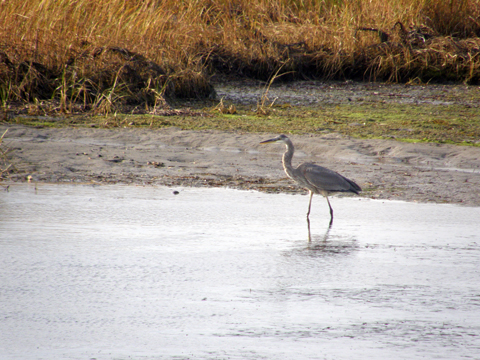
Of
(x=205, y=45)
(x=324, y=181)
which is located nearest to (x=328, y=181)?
(x=324, y=181)

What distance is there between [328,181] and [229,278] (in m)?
2.42

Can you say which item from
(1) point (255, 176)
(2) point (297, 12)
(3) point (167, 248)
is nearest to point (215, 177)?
(1) point (255, 176)

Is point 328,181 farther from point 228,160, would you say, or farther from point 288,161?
point 228,160

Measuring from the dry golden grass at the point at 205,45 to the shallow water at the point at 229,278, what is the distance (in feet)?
15.9

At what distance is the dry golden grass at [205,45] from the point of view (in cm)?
1092

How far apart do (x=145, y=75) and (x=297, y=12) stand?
624cm

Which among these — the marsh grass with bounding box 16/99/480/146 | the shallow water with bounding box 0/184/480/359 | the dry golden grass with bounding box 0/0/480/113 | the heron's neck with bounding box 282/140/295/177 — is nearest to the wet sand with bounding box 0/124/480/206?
the heron's neck with bounding box 282/140/295/177

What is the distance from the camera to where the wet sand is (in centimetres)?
695

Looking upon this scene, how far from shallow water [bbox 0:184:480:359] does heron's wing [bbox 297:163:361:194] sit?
0.23 m

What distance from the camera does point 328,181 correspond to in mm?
6238

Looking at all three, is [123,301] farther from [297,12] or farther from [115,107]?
[297,12]

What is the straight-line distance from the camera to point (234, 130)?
9.56 m

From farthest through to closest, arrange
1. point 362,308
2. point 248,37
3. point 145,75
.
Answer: point 248,37
point 145,75
point 362,308

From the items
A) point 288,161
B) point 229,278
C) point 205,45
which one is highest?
point 229,278
